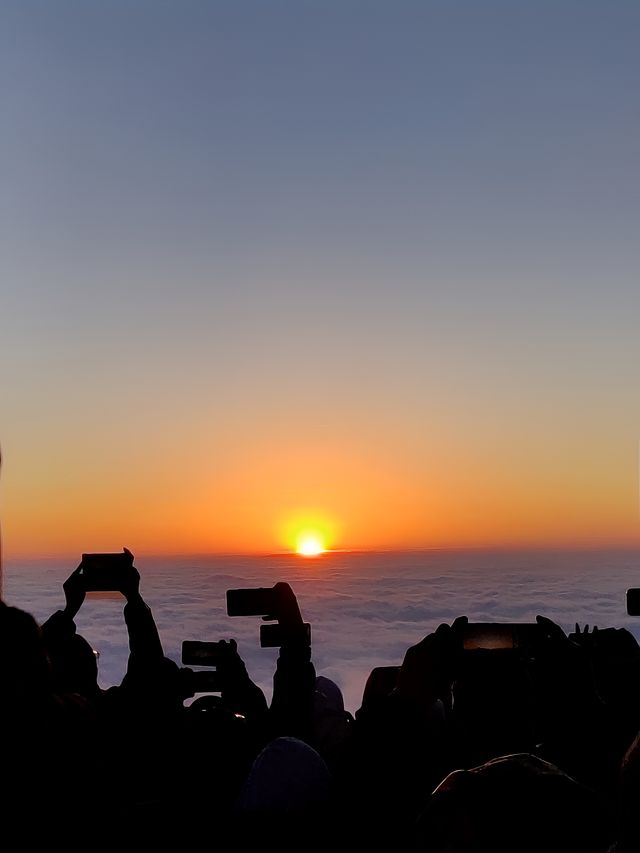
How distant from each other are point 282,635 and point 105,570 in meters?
1.16

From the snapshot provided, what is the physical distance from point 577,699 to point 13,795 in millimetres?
3186

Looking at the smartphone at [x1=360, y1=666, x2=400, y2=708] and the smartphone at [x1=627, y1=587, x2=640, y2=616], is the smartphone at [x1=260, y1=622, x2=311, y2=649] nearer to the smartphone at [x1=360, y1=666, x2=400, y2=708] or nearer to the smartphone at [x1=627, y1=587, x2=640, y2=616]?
the smartphone at [x1=360, y1=666, x2=400, y2=708]

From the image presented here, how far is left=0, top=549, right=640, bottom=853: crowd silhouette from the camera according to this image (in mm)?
2279

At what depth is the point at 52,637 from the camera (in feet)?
18.8

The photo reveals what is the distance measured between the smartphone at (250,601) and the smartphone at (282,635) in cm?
12

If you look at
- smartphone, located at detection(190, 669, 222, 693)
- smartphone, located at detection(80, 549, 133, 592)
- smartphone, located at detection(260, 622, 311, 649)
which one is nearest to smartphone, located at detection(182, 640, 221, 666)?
smartphone, located at detection(190, 669, 222, 693)

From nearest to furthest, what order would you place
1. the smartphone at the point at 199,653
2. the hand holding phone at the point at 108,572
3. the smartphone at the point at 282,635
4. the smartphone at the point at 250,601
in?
the hand holding phone at the point at 108,572
the smartphone at the point at 282,635
the smartphone at the point at 250,601
the smartphone at the point at 199,653

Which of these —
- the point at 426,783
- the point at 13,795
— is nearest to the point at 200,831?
the point at 426,783

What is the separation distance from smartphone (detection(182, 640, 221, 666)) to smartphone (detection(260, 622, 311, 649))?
970 millimetres

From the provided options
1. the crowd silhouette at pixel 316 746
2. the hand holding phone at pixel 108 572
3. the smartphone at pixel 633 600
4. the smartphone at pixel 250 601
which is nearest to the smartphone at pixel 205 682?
the crowd silhouette at pixel 316 746

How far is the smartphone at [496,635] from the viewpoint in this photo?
19.6 feet

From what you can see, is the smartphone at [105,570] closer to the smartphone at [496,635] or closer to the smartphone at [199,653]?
the smartphone at [199,653]

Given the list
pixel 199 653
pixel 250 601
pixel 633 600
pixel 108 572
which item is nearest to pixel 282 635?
pixel 250 601

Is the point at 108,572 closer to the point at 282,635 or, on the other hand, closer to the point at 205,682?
the point at 282,635
